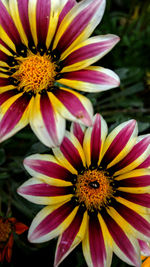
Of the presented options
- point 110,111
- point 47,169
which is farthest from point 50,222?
point 110,111

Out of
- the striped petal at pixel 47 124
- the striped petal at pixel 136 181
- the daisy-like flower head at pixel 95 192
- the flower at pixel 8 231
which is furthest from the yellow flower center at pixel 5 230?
the striped petal at pixel 47 124

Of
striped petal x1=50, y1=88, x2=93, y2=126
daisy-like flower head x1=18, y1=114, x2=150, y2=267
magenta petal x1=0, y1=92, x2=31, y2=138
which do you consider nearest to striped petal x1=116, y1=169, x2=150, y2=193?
daisy-like flower head x1=18, y1=114, x2=150, y2=267

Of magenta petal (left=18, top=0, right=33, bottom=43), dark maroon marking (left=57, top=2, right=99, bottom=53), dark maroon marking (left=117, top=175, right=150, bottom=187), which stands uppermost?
magenta petal (left=18, top=0, right=33, bottom=43)

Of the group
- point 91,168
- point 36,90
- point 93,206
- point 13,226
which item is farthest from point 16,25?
point 13,226

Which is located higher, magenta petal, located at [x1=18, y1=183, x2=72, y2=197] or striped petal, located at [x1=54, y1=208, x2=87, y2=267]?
magenta petal, located at [x1=18, y1=183, x2=72, y2=197]

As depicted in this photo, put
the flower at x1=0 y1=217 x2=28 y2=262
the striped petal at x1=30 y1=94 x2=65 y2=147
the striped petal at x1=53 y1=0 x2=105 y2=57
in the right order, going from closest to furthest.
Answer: the striped petal at x1=30 y1=94 x2=65 y2=147, the striped petal at x1=53 y1=0 x2=105 y2=57, the flower at x1=0 y1=217 x2=28 y2=262

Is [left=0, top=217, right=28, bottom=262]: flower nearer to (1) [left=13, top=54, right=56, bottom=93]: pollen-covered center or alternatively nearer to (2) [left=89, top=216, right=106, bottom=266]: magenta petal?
(2) [left=89, top=216, right=106, bottom=266]: magenta petal

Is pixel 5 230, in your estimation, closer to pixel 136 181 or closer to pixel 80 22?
pixel 136 181
